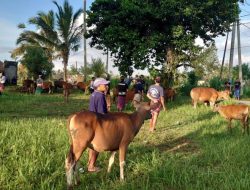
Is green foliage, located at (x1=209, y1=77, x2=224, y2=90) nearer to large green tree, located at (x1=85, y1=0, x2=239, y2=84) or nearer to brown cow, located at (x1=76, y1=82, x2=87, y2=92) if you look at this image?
large green tree, located at (x1=85, y1=0, x2=239, y2=84)

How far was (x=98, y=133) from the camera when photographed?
6.90m

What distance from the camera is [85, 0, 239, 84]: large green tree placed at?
74.6ft

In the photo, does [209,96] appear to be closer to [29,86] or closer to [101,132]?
[101,132]

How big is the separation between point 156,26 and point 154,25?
8.2 inches

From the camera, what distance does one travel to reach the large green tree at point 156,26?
22750 mm

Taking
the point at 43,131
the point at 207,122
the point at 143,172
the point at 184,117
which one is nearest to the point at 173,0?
the point at 184,117

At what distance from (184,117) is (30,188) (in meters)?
11.2

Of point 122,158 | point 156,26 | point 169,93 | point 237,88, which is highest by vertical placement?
point 156,26

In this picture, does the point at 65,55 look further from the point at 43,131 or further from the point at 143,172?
the point at 143,172

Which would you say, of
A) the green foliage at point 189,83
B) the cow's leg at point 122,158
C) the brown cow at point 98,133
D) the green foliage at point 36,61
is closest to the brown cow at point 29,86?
the green foliage at point 36,61

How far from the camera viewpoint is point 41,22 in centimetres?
3825

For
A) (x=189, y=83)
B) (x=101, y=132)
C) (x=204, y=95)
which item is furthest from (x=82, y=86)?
(x=101, y=132)

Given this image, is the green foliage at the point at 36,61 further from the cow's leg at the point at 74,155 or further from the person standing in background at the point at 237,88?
the cow's leg at the point at 74,155

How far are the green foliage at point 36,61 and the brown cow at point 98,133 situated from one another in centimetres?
2998
